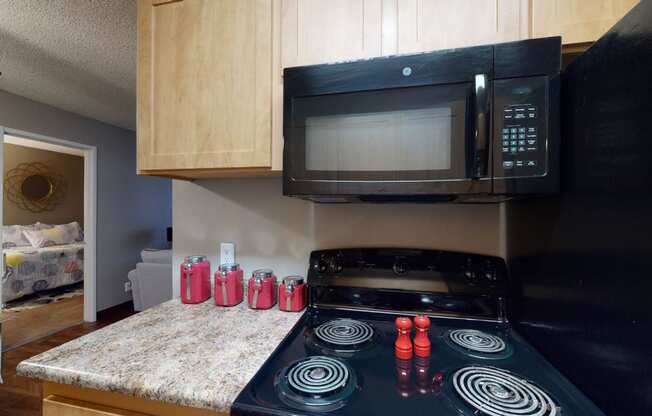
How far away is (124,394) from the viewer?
0.64 metres

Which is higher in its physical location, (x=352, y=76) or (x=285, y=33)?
(x=285, y=33)

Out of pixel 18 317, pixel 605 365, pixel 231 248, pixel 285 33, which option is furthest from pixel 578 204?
pixel 18 317

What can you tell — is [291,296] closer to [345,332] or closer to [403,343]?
[345,332]

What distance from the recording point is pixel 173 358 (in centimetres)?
72

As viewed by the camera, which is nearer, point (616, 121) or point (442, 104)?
point (616, 121)

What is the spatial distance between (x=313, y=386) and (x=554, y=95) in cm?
88

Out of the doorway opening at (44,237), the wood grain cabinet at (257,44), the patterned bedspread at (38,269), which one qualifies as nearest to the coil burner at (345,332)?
the wood grain cabinet at (257,44)

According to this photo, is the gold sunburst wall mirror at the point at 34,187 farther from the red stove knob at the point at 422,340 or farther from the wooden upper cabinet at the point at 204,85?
the red stove knob at the point at 422,340

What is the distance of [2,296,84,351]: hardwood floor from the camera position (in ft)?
8.79

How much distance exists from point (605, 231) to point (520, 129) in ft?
0.92

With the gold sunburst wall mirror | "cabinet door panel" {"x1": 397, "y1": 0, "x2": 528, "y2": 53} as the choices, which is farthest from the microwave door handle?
the gold sunburst wall mirror

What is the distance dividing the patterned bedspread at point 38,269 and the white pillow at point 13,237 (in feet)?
0.98

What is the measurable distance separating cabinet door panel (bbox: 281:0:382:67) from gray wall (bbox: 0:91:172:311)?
3269 mm

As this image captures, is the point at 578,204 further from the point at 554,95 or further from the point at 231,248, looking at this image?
the point at 231,248
